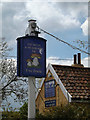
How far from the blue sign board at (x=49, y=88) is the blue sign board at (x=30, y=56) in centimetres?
577

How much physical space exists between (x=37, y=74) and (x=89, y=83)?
7246 mm

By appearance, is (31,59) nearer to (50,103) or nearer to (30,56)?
(30,56)

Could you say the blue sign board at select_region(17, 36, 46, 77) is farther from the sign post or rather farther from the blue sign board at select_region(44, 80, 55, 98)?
the blue sign board at select_region(44, 80, 55, 98)

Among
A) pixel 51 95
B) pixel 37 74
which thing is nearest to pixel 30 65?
pixel 37 74

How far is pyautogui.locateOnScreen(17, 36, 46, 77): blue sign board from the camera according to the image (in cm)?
1429

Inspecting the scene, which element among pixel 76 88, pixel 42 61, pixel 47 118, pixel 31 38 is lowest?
pixel 47 118

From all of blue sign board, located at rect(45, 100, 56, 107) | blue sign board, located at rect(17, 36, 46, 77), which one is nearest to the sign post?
blue sign board, located at rect(17, 36, 46, 77)

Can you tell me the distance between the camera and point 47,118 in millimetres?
15250

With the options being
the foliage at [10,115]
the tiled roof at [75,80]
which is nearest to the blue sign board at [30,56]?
the foliage at [10,115]

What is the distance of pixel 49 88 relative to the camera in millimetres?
20953

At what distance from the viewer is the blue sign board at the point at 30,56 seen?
14.3 meters

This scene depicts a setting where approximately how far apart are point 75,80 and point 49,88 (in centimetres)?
194

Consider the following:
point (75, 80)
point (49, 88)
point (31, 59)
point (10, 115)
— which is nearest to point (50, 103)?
point (49, 88)

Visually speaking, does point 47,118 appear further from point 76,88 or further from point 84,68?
point 84,68
